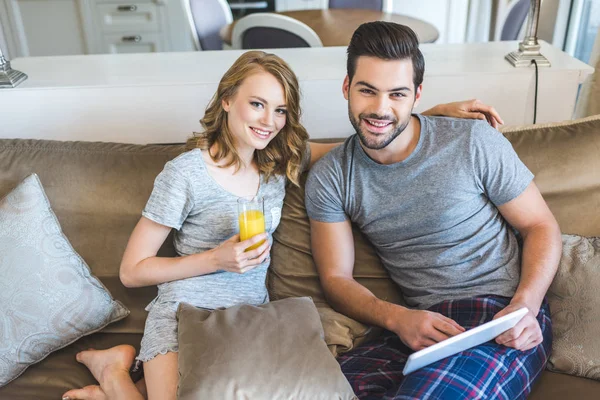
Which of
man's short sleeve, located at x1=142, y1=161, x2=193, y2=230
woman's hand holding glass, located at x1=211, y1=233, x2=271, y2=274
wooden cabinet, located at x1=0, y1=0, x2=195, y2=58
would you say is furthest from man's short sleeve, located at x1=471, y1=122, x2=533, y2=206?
wooden cabinet, located at x1=0, y1=0, x2=195, y2=58

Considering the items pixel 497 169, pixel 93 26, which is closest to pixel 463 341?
pixel 497 169

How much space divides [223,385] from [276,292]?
50 cm

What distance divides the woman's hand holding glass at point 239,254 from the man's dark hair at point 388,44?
504mm

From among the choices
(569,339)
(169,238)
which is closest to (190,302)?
(169,238)

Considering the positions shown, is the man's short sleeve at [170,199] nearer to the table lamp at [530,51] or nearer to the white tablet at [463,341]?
the white tablet at [463,341]

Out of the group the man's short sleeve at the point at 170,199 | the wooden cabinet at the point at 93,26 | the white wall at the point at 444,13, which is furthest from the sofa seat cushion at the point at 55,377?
the white wall at the point at 444,13

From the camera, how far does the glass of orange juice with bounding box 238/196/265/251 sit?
4.40 feet

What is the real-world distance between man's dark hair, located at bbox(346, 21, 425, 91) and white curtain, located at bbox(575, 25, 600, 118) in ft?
4.00

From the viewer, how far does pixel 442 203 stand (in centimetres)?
146

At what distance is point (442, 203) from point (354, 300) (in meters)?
0.33

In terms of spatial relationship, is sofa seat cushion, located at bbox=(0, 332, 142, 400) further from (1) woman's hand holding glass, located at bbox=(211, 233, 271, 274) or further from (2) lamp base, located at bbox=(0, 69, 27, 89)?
(2) lamp base, located at bbox=(0, 69, 27, 89)

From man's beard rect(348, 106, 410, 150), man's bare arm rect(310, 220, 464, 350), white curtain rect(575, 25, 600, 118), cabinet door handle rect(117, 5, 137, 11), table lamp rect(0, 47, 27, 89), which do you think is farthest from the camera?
cabinet door handle rect(117, 5, 137, 11)

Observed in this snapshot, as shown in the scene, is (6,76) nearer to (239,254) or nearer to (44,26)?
(239,254)

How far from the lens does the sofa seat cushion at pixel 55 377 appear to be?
1434 mm
